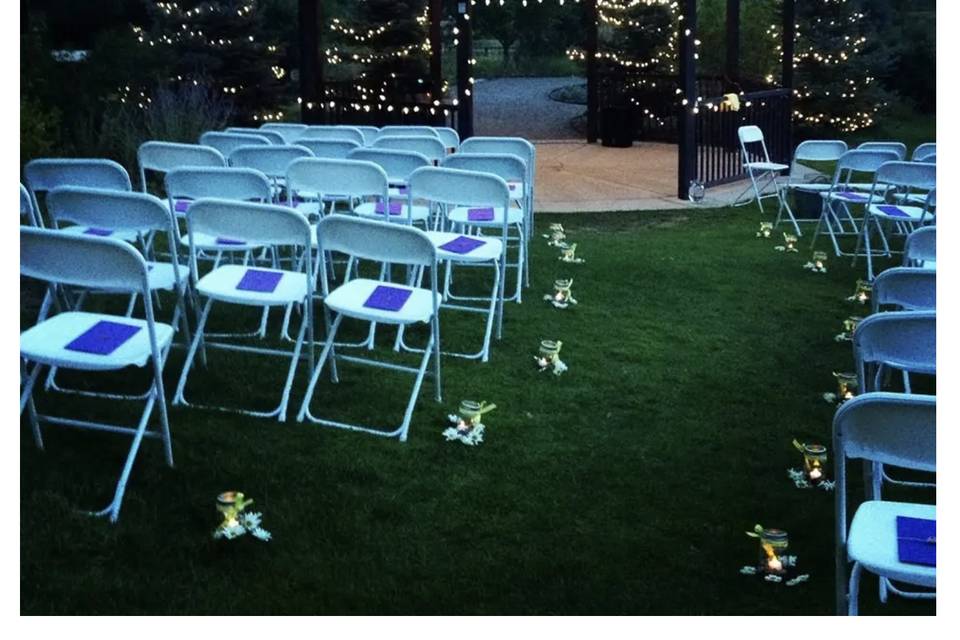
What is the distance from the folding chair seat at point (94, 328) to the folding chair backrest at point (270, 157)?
8.77ft

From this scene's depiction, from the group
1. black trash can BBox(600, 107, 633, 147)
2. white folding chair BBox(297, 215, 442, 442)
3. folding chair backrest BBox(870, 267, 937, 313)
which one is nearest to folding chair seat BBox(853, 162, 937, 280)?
folding chair backrest BBox(870, 267, 937, 313)

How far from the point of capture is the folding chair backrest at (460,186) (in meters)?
5.49

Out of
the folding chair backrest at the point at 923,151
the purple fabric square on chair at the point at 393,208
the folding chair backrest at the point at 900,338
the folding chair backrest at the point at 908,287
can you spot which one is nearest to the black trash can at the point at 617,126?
the folding chair backrest at the point at 923,151

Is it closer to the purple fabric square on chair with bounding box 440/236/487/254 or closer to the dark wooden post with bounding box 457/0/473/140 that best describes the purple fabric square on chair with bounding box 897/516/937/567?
the purple fabric square on chair with bounding box 440/236/487/254

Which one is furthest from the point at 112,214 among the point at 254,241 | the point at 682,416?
the point at 682,416

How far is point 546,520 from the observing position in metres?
3.79

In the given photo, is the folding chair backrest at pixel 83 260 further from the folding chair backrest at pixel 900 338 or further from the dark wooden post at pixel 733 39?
the dark wooden post at pixel 733 39

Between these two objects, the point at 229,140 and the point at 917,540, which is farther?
the point at 229,140

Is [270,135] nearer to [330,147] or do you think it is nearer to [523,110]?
[330,147]

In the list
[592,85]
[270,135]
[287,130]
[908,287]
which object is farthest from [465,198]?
[592,85]

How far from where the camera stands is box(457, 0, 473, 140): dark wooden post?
465 inches

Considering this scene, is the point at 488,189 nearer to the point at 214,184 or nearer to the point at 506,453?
the point at 214,184

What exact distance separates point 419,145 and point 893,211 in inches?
118

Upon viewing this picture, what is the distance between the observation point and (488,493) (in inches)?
156
